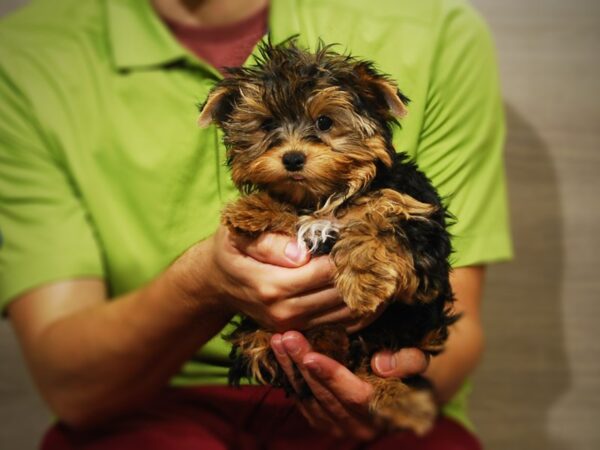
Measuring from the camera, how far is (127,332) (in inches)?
22.5

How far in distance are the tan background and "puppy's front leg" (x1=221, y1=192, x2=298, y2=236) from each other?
0.39 metres

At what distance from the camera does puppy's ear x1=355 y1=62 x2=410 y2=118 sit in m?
0.46

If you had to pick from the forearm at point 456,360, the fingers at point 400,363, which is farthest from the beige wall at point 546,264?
the fingers at point 400,363

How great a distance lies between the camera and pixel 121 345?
0.59 metres

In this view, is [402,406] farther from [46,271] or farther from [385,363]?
[46,271]

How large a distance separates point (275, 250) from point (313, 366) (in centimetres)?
9

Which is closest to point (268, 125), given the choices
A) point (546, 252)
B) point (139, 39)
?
point (139, 39)

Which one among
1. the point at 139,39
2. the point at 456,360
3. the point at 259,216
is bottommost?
the point at 456,360

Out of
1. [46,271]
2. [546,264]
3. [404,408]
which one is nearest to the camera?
[404,408]

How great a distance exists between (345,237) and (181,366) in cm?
20

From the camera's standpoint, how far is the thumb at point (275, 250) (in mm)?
481

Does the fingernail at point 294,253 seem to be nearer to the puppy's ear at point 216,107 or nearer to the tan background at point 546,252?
the puppy's ear at point 216,107

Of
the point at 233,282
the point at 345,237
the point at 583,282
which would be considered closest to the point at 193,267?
the point at 233,282

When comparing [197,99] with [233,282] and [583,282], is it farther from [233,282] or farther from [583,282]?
[583,282]
